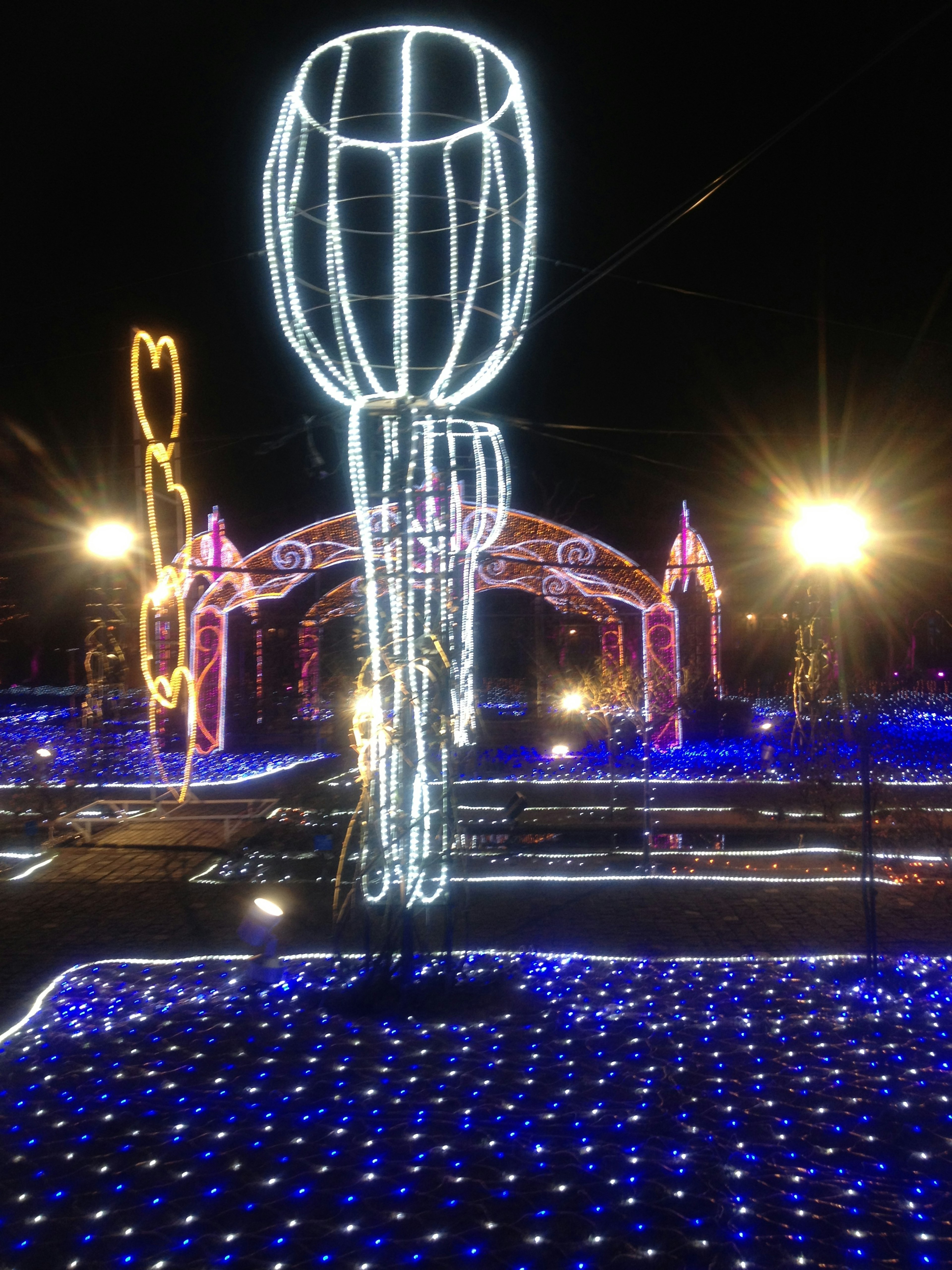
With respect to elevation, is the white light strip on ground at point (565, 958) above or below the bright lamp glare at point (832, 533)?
below

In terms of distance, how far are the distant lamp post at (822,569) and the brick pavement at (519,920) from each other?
3584 millimetres

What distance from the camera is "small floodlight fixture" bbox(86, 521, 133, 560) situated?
1205 cm

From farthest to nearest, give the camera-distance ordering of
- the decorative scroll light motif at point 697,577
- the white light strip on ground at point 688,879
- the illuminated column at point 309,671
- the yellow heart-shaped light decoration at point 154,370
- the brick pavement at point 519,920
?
1. the illuminated column at point 309,671
2. the decorative scroll light motif at point 697,577
3. the yellow heart-shaped light decoration at point 154,370
4. the white light strip on ground at point 688,879
5. the brick pavement at point 519,920

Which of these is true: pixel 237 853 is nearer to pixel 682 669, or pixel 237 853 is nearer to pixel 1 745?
pixel 1 745

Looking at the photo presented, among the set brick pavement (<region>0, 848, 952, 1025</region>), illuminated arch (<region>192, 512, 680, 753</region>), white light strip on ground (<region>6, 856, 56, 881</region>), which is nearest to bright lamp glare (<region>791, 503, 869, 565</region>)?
brick pavement (<region>0, 848, 952, 1025</region>)

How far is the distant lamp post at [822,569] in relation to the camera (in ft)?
31.6

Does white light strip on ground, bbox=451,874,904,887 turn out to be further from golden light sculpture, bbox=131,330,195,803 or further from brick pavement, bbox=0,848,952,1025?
golden light sculpture, bbox=131,330,195,803

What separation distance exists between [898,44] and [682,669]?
11.4m

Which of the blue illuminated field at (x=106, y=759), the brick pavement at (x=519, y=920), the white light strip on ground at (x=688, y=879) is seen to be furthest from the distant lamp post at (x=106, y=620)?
the white light strip on ground at (x=688, y=879)

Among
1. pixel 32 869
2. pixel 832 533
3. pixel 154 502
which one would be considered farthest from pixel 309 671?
pixel 832 533

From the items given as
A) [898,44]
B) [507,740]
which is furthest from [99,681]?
[898,44]

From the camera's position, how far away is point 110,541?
39.6 feet

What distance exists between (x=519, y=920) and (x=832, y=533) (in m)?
5.33

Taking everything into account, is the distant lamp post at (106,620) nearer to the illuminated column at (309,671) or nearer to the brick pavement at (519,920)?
the illuminated column at (309,671)
